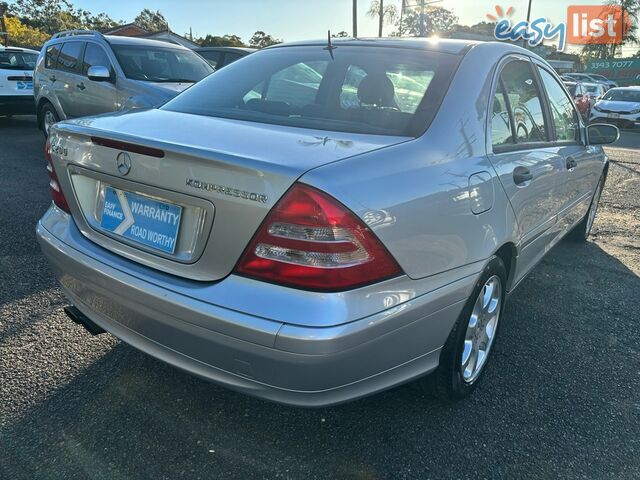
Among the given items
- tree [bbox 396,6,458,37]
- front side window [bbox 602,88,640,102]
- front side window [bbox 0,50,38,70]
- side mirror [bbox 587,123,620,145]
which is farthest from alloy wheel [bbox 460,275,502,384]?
tree [bbox 396,6,458,37]

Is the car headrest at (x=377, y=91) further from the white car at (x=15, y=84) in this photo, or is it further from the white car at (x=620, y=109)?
the white car at (x=620, y=109)

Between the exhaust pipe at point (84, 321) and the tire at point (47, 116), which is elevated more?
the tire at point (47, 116)

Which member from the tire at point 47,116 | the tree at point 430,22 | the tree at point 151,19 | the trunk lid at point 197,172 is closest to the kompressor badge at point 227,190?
the trunk lid at point 197,172

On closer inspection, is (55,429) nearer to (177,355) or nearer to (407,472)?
(177,355)

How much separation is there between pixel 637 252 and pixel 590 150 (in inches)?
53.7

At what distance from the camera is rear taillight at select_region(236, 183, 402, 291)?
167 cm

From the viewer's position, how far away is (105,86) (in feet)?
23.0

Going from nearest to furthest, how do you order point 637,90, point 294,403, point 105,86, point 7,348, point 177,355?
1. point 294,403
2. point 177,355
3. point 7,348
4. point 105,86
5. point 637,90

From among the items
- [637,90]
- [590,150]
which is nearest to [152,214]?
[590,150]

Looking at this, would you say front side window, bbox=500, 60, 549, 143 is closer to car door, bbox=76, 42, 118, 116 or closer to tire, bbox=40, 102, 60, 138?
car door, bbox=76, 42, 118, 116

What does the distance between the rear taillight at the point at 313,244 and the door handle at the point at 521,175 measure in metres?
1.11

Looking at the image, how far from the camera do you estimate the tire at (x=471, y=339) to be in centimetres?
223

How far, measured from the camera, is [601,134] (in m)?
4.00

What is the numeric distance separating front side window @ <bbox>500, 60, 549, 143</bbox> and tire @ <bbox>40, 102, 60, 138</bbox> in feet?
25.3
